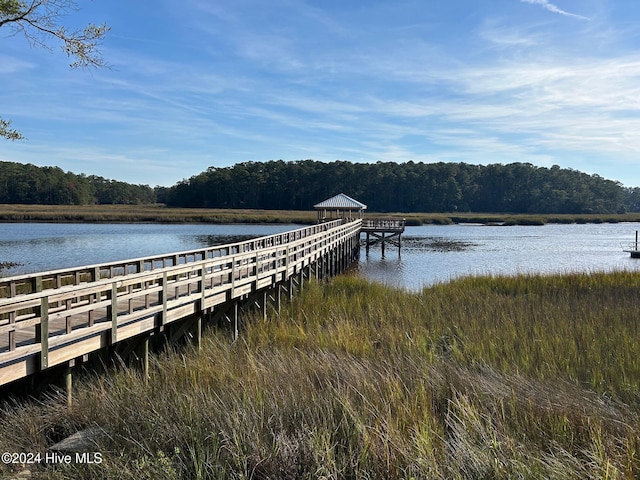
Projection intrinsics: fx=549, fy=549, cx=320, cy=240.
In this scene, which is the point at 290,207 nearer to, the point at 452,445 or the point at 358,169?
the point at 358,169

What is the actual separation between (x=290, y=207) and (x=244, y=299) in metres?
127

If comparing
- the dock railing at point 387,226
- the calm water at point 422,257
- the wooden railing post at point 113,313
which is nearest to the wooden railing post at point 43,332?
the wooden railing post at point 113,313

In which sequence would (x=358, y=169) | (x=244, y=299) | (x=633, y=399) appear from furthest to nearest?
(x=358, y=169)
(x=244, y=299)
(x=633, y=399)

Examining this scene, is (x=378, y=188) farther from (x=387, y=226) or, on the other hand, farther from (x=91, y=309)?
(x=91, y=309)

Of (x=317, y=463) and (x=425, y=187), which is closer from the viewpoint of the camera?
(x=317, y=463)

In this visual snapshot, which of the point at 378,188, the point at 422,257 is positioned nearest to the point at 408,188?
the point at 378,188

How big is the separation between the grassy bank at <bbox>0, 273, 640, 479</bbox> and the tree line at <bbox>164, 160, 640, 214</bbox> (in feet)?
420

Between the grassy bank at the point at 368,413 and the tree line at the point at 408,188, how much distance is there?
128067 mm

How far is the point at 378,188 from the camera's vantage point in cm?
13888

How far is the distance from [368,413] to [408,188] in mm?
135925

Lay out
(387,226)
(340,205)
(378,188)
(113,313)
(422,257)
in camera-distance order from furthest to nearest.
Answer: (378,188) → (387,226) → (340,205) → (422,257) → (113,313)

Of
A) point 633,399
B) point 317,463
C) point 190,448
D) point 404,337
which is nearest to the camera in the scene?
point 317,463

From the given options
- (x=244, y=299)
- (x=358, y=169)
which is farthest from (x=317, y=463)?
(x=358, y=169)

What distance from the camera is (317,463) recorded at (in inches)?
191
